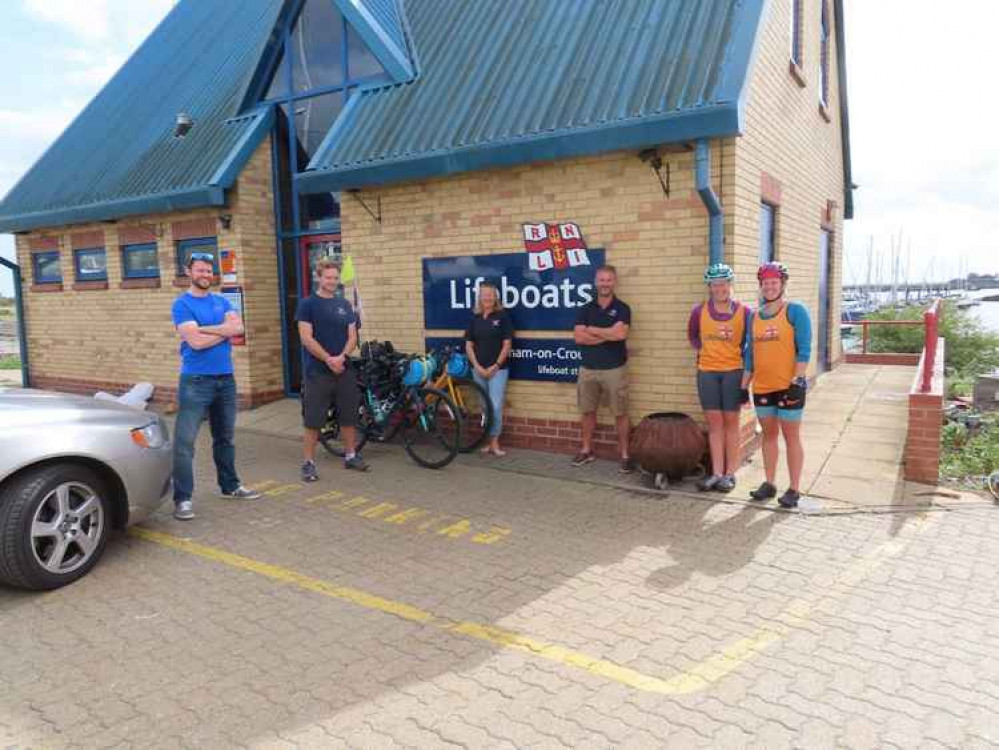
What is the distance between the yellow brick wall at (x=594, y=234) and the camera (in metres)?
6.41

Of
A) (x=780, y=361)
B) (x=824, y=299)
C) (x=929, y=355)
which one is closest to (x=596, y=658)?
(x=780, y=361)

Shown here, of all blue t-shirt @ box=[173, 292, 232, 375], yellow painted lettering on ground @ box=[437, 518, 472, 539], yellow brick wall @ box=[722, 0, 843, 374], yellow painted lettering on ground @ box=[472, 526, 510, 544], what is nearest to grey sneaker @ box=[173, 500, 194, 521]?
blue t-shirt @ box=[173, 292, 232, 375]

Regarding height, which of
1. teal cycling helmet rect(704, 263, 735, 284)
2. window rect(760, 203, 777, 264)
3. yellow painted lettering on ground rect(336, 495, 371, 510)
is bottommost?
yellow painted lettering on ground rect(336, 495, 371, 510)

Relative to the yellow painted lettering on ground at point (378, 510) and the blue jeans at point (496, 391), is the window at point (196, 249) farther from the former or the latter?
the yellow painted lettering on ground at point (378, 510)

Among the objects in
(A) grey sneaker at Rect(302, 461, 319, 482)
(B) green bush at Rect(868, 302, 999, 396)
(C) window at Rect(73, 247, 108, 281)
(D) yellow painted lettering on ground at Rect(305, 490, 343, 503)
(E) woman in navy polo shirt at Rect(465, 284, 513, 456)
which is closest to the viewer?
(D) yellow painted lettering on ground at Rect(305, 490, 343, 503)

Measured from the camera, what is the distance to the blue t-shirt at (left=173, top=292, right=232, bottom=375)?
18.1 feet

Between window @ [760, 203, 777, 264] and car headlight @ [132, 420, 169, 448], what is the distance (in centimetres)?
581

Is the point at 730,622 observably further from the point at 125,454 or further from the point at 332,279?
the point at 332,279

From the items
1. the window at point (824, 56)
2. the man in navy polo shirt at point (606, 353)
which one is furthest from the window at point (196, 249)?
the window at point (824, 56)

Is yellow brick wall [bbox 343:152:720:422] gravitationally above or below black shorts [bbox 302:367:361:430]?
above

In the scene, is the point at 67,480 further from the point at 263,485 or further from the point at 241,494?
the point at 263,485

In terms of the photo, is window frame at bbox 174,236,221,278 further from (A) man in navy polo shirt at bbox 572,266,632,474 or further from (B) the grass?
(B) the grass

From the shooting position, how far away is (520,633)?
371 centimetres

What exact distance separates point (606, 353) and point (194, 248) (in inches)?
264
